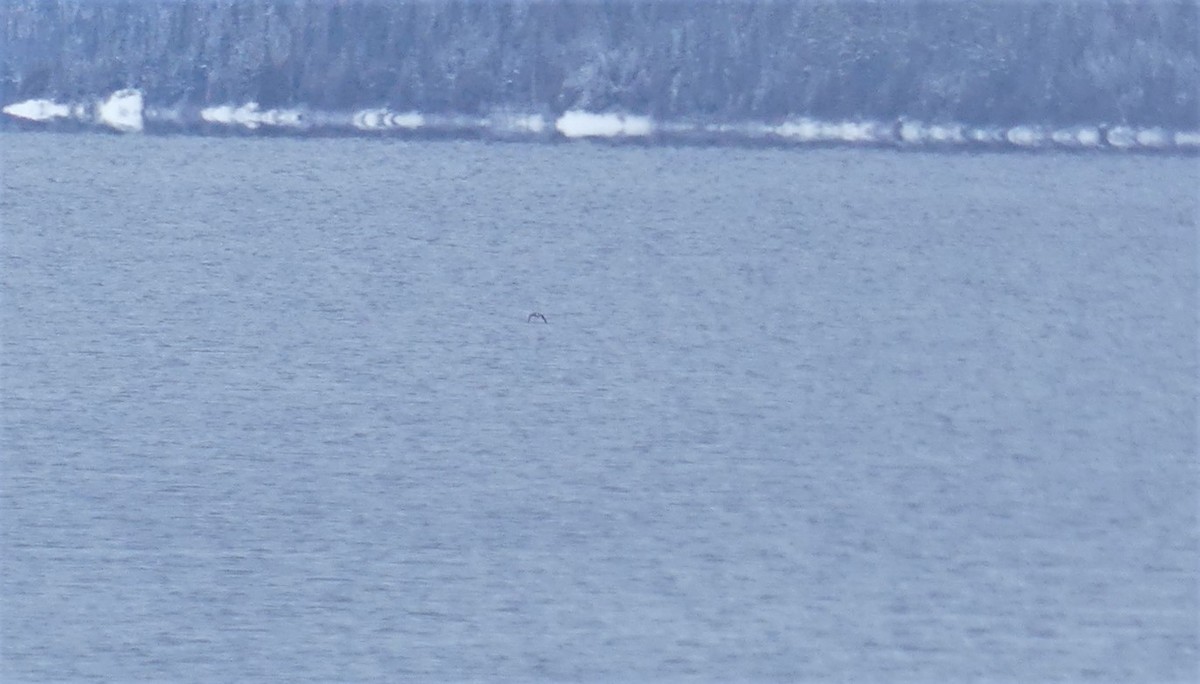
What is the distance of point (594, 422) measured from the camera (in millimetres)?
3221

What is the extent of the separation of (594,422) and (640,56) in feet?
9.66

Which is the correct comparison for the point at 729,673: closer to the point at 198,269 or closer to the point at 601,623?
the point at 601,623

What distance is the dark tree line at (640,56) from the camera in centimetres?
556

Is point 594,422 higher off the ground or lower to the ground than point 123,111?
lower

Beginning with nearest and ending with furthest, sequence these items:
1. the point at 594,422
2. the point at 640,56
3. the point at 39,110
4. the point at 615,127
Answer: the point at 594,422, the point at 615,127, the point at 39,110, the point at 640,56

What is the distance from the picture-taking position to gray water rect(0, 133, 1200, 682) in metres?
2.60

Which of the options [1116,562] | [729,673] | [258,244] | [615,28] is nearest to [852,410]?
[1116,562]

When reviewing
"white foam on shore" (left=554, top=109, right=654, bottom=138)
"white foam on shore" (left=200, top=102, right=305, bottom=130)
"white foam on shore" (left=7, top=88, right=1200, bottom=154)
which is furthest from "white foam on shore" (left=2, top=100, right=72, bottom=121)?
"white foam on shore" (left=554, top=109, right=654, bottom=138)

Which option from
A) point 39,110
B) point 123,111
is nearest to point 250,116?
point 123,111

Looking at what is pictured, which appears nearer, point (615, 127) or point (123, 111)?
point (615, 127)

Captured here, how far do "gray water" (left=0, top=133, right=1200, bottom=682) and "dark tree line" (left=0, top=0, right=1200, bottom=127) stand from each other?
852mm

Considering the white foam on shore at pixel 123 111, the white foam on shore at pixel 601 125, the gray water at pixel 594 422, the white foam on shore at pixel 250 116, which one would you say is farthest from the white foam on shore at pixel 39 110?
the white foam on shore at pixel 601 125

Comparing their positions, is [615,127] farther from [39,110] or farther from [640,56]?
[39,110]

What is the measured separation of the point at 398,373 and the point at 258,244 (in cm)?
99
